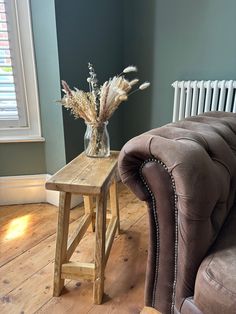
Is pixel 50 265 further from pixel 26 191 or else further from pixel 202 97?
pixel 202 97

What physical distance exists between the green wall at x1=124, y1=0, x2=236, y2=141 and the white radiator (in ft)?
0.43

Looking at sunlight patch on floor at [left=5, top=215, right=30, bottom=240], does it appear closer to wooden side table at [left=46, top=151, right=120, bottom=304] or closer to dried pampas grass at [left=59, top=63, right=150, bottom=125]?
wooden side table at [left=46, top=151, right=120, bottom=304]

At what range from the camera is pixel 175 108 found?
1.96 metres

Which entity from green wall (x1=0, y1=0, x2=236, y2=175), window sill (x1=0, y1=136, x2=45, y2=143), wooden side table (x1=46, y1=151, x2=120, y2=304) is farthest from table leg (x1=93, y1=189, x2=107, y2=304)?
window sill (x1=0, y1=136, x2=45, y2=143)

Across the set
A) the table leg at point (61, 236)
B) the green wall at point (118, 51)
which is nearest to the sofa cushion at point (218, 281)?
the table leg at point (61, 236)

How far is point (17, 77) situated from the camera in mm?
1790

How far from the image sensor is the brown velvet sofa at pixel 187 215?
679mm

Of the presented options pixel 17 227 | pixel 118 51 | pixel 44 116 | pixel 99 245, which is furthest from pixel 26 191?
pixel 118 51

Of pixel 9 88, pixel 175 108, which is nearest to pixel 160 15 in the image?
pixel 175 108

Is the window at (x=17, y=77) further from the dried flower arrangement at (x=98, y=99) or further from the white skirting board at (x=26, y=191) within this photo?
the dried flower arrangement at (x=98, y=99)

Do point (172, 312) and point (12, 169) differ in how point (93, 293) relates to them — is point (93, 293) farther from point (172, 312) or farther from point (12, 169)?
point (12, 169)

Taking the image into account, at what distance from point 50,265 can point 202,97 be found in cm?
145

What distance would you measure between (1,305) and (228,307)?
3.18ft

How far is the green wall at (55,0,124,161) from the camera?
1679mm
